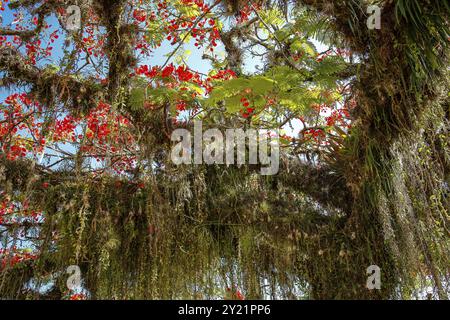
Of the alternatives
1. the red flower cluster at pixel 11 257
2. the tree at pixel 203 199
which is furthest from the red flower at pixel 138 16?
the red flower cluster at pixel 11 257

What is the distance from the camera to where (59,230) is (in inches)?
144

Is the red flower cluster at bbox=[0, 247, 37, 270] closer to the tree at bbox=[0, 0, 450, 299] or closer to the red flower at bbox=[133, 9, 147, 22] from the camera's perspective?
the tree at bbox=[0, 0, 450, 299]

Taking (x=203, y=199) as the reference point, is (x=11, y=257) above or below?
below

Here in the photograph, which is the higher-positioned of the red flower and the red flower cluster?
the red flower

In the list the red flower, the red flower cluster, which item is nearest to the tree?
the red flower cluster

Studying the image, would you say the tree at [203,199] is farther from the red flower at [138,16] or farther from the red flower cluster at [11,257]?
the red flower at [138,16]

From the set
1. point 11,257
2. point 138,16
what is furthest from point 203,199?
point 138,16

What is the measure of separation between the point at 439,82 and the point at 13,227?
392 cm

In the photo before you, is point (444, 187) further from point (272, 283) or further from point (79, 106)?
point (79, 106)

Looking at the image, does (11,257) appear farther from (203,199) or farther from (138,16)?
(138,16)

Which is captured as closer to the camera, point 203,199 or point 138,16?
point 203,199

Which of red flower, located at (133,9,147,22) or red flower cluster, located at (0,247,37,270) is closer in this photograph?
red flower cluster, located at (0,247,37,270)
